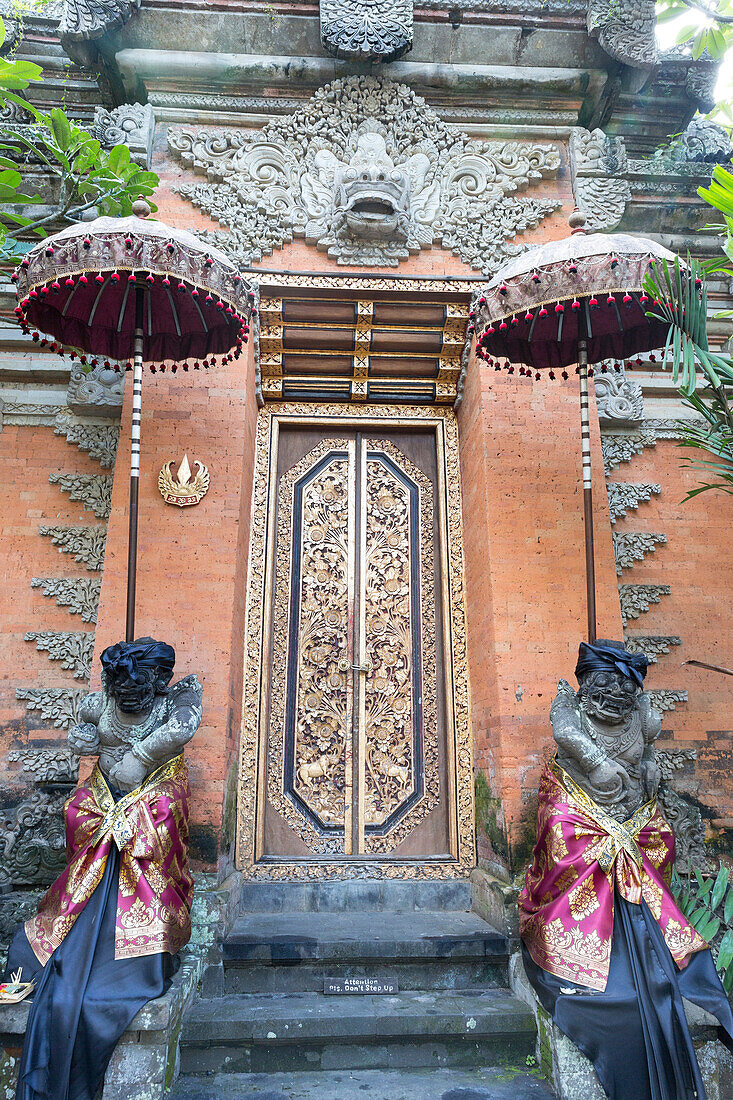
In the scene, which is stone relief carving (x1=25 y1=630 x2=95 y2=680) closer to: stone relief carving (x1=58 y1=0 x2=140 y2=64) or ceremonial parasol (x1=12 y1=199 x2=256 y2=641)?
ceremonial parasol (x1=12 y1=199 x2=256 y2=641)

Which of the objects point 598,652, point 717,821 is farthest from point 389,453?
point 717,821

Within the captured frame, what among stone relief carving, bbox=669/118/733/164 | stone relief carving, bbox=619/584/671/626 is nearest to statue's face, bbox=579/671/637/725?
stone relief carving, bbox=619/584/671/626

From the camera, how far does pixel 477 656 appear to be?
545 cm

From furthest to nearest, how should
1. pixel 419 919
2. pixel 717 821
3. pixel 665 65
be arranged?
pixel 665 65
pixel 717 821
pixel 419 919

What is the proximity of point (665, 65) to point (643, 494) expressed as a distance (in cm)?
350

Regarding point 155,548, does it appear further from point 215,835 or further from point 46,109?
point 46,109

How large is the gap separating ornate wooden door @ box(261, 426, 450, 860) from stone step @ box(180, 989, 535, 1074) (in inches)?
55.0

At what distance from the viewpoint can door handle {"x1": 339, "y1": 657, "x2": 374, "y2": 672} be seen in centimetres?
573

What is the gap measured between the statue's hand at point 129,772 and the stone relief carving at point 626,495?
3.92 meters

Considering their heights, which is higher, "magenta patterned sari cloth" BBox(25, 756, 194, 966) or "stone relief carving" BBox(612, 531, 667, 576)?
"stone relief carving" BBox(612, 531, 667, 576)

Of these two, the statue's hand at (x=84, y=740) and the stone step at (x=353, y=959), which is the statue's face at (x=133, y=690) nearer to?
the statue's hand at (x=84, y=740)

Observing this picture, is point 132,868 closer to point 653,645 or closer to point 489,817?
point 489,817

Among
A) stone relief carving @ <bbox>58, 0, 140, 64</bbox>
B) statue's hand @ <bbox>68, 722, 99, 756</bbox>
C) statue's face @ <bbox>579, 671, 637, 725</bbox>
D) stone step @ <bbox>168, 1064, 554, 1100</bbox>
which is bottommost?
stone step @ <bbox>168, 1064, 554, 1100</bbox>

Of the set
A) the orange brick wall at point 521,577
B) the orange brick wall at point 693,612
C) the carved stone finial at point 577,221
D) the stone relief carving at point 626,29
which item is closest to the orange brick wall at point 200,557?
the orange brick wall at point 521,577
